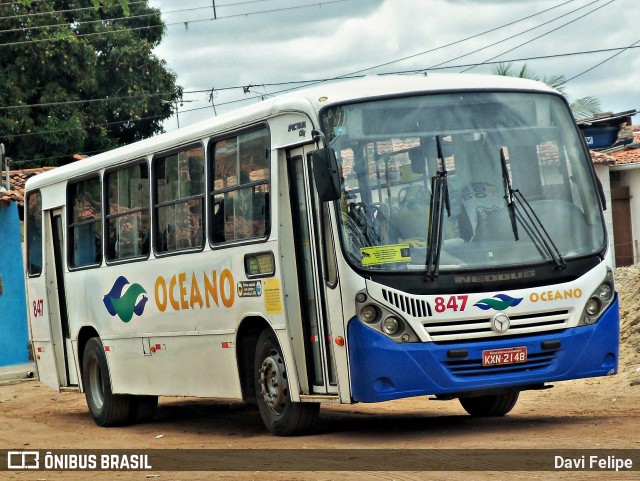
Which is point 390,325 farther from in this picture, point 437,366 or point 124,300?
point 124,300

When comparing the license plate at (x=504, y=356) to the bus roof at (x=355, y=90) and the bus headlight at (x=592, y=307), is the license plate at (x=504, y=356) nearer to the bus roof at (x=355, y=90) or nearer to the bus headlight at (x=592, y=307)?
the bus headlight at (x=592, y=307)

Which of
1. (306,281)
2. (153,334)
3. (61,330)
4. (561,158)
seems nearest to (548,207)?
(561,158)

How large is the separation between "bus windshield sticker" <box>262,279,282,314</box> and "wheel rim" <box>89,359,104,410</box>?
15.9 ft

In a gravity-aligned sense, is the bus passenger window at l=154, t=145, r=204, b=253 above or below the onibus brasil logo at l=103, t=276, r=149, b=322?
above

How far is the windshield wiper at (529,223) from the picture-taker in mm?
10891

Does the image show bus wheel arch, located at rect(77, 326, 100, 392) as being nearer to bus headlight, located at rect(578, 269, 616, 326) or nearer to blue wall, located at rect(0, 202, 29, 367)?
bus headlight, located at rect(578, 269, 616, 326)

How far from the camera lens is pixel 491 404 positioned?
13.0 meters

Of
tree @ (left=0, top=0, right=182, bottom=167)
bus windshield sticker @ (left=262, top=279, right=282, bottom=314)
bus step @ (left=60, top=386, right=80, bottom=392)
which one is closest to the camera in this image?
bus windshield sticker @ (left=262, top=279, right=282, bottom=314)

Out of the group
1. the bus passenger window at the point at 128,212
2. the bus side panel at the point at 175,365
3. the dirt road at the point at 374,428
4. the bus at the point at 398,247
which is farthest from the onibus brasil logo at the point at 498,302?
the bus passenger window at the point at 128,212

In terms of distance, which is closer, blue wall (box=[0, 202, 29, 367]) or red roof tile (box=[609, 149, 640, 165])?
blue wall (box=[0, 202, 29, 367])

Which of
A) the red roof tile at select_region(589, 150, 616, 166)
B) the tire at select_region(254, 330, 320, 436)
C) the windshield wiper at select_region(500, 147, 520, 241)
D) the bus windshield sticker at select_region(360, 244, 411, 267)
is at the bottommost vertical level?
the tire at select_region(254, 330, 320, 436)

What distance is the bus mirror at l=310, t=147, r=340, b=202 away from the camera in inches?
413

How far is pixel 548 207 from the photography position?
11.1 m

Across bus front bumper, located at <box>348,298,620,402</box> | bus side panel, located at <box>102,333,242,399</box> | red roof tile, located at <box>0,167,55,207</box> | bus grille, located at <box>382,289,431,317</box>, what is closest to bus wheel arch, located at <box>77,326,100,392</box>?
bus side panel, located at <box>102,333,242,399</box>
